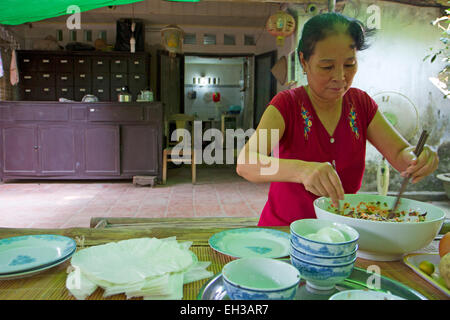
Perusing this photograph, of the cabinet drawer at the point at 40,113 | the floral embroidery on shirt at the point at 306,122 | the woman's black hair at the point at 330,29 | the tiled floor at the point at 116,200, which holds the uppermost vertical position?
the woman's black hair at the point at 330,29

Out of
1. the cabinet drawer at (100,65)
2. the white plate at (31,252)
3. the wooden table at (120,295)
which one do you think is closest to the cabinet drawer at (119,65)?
the cabinet drawer at (100,65)

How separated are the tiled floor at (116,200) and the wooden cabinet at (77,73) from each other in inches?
96.5

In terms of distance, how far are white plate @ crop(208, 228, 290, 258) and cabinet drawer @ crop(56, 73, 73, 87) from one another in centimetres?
706

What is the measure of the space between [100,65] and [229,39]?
3299mm

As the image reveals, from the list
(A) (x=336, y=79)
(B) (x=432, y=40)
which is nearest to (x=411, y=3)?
(B) (x=432, y=40)

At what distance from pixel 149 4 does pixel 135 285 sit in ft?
22.8

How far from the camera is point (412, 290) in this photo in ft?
2.00

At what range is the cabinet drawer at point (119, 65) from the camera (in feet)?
22.7

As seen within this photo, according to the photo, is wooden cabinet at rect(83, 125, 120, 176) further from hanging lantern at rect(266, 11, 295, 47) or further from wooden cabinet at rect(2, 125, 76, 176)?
hanging lantern at rect(266, 11, 295, 47)

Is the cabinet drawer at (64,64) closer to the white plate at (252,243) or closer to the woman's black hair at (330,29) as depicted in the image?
the woman's black hair at (330,29)

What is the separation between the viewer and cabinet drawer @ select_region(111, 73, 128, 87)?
6.97 metres

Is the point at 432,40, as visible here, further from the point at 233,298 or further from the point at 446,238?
the point at 233,298

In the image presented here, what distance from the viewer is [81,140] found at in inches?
206

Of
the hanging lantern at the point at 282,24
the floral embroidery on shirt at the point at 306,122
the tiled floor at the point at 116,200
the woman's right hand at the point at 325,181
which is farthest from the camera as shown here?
the hanging lantern at the point at 282,24
